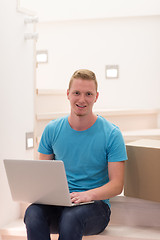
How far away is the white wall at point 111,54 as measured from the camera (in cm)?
391

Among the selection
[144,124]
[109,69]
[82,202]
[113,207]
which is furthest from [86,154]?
[109,69]

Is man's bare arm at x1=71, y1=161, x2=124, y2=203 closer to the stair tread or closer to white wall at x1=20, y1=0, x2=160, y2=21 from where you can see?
the stair tread

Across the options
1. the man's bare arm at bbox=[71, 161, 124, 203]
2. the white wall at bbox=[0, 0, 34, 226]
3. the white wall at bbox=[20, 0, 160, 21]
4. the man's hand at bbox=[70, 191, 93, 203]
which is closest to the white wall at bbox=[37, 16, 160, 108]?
the white wall at bbox=[20, 0, 160, 21]

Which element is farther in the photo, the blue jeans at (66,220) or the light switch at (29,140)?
the light switch at (29,140)

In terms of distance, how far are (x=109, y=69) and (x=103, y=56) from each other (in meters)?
0.15

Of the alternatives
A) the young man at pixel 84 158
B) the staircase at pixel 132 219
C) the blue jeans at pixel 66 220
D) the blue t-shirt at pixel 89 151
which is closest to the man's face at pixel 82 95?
the young man at pixel 84 158

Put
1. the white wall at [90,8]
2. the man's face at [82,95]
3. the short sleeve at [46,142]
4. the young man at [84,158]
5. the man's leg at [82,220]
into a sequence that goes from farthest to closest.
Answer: the white wall at [90,8], the short sleeve at [46,142], the man's face at [82,95], the young man at [84,158], the man's leg at [82,220]

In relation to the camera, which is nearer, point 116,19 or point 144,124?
point 144,124

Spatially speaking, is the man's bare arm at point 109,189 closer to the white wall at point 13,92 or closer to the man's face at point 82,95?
the man's face at point 82,95

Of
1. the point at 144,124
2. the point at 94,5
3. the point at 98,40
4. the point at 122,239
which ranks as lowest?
the point at 122,239

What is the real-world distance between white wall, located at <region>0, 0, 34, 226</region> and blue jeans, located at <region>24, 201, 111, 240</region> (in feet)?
1.81

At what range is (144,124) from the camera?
3.56 meters

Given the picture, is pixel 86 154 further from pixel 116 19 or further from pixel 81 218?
pixel 116 19

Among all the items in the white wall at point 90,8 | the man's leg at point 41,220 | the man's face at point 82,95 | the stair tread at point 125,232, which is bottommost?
the stair tread at point 125,232
